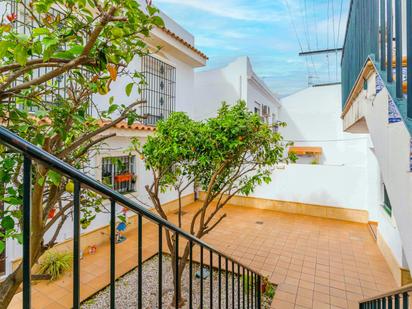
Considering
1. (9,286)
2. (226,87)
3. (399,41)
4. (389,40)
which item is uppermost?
(226,87)

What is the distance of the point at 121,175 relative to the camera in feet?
21.3

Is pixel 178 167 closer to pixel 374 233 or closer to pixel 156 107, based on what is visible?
pixel 156 107

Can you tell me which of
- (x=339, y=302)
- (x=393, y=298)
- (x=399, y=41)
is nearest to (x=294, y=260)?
(x=339, y=302)

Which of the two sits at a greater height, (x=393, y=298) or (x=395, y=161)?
(x=395, y=161)

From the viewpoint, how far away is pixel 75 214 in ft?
2.73

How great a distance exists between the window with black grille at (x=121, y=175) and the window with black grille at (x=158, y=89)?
1.60 metres

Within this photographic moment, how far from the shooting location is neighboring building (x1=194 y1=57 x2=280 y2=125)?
1077cm

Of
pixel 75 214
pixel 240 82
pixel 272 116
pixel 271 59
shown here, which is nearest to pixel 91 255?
pixel 75 214

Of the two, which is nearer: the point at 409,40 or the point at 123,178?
the point at 409,40

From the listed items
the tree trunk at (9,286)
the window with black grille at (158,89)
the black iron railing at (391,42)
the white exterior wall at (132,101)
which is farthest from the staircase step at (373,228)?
the tree trunk at (9,286)

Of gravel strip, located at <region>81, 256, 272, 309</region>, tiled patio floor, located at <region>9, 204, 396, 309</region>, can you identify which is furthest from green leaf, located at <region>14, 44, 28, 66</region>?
tiled patio floor, located at <region>9, 204, 396, 309</region>

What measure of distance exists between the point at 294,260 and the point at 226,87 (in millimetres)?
8203

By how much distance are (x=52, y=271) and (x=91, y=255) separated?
1075 mm

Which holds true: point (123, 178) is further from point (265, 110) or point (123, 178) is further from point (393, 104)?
point (265, 110)
